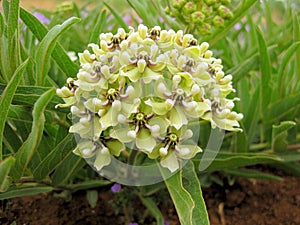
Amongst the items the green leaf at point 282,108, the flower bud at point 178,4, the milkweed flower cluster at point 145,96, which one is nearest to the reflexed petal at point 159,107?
the milkweed flower cluster at point 145,96

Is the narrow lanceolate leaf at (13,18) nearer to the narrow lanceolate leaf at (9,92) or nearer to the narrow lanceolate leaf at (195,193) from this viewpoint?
the narrow lanceolate leaf at (9,92)

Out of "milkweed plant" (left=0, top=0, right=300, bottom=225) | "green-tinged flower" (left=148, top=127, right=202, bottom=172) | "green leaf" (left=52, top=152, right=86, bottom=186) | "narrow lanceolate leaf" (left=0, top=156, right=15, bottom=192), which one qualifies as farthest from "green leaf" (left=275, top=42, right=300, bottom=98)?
"narrow lanceolate leaf" (left=0, top=156, right=15, bottom=192)

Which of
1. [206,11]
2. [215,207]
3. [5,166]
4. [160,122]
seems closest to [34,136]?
[5,166]

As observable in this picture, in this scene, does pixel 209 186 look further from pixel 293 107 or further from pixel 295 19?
pixel 295 19

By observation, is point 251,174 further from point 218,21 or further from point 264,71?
point 218,21

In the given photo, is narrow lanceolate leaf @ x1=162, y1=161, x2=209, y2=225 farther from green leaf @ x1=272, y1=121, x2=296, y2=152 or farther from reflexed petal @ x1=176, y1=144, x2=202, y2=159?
green leaf @ x1=272, y1=121, x2=296, y2=152

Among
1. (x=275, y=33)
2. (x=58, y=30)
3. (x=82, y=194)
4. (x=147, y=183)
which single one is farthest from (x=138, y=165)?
(x=275, y=33)
